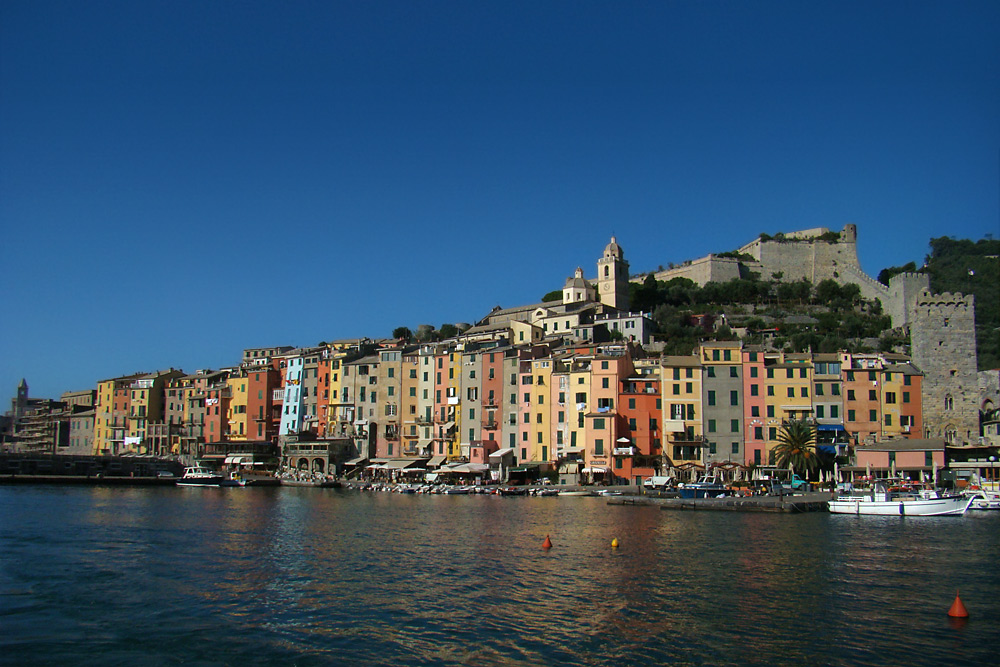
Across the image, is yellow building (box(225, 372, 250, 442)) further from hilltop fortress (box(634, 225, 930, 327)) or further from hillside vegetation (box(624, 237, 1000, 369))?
hilltop fortress (box(634, 225, 930, 327))

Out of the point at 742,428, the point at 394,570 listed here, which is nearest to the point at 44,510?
the point at 394,570

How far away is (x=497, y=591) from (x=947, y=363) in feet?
194

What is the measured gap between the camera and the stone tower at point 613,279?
358 ft

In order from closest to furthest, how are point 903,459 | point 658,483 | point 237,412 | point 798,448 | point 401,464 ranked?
point 903,459
point 798,448
point 658,483
point 401,464
point 237,412

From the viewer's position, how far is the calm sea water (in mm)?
18906

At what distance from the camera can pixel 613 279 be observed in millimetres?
109250

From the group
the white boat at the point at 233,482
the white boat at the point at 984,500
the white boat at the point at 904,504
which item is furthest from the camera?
the white boat at the point at 233,482

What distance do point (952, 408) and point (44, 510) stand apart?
2589 inches

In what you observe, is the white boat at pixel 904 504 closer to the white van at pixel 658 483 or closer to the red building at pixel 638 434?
the white van at pixel 658 483

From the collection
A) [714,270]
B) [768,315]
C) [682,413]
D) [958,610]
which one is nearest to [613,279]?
[714,270]

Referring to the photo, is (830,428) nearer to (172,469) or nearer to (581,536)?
(581,536)

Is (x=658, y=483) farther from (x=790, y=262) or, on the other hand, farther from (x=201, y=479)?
(x=790, y=262)

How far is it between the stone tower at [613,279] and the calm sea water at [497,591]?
6736cm

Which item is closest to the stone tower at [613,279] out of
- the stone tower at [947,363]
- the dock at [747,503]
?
the stone tower at [947,363]
